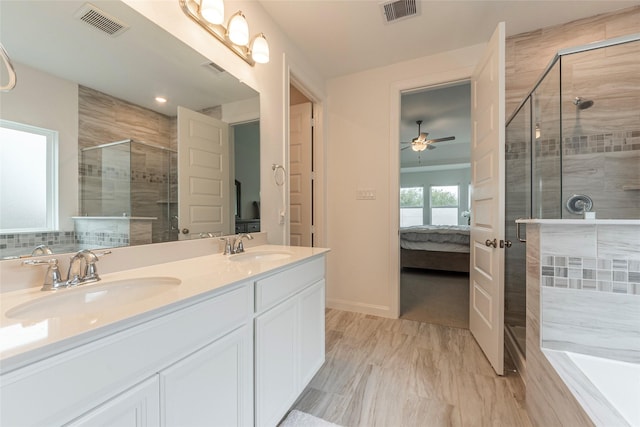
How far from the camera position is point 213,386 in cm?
86

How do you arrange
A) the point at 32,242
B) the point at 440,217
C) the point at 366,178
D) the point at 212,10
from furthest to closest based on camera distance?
the point at 440,217, the point at 366,178, the point at 212,10, the point at 32,242

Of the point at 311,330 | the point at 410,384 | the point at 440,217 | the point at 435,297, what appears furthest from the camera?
the point at 440,217

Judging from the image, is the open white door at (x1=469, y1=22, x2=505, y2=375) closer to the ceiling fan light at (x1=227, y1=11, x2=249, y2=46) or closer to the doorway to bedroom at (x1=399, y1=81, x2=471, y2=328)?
the doorway to bedroom at (x1=399, y1=81, x2=471, y2=328)

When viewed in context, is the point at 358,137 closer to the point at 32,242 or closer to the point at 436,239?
the point at 436,239

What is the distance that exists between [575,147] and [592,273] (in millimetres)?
1512

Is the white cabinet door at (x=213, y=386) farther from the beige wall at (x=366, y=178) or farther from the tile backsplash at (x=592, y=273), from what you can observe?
the beige wall at (x=366, y=178)

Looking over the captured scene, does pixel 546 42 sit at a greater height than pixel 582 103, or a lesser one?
greater

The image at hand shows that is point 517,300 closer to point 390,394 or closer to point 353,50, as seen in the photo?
point 390,394

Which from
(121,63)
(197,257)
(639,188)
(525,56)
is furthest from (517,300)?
(121,63)

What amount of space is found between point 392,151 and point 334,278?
1500mm

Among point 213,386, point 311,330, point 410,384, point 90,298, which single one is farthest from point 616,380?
point 90,298

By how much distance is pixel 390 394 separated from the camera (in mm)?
1543

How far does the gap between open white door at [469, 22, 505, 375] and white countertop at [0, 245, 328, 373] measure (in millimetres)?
1511

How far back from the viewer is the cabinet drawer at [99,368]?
46 centimetres
